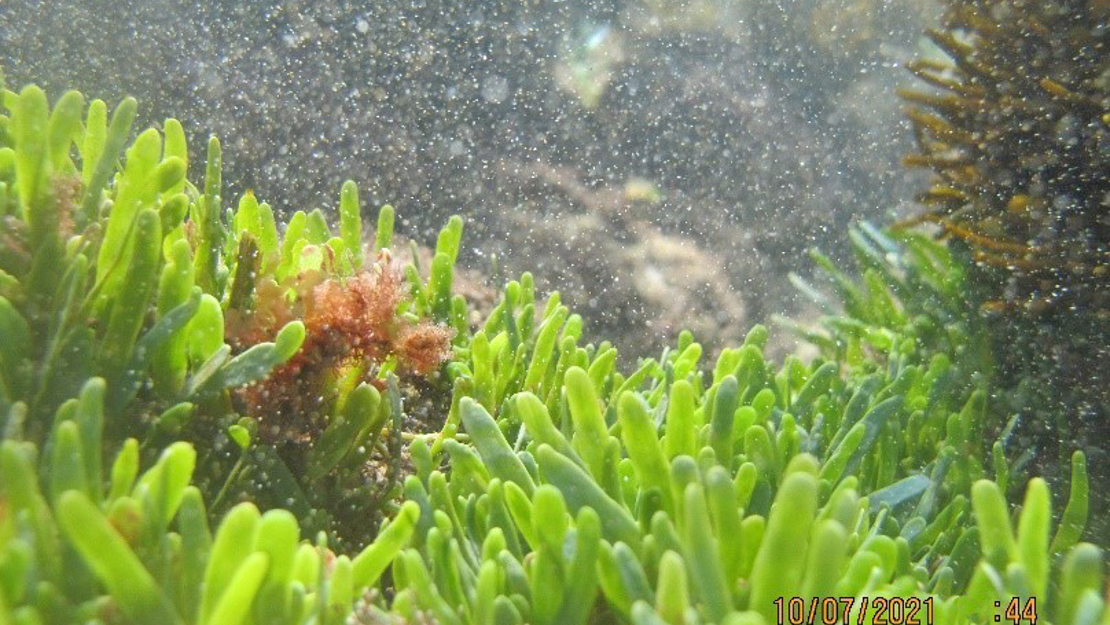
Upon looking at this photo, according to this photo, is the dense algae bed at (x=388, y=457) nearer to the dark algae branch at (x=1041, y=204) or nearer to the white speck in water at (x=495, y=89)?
the dark algae branch at (x=1041, y=204)

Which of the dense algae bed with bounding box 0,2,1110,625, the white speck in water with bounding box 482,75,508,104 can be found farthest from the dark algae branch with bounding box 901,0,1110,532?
the white speck in water with bounding box 482,75,508,104

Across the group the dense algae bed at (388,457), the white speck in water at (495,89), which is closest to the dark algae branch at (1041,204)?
the dense algae bed at (388,457)

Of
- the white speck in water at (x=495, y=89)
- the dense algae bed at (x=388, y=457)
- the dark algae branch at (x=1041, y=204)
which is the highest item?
the white speck in water at (x=495, y=89)

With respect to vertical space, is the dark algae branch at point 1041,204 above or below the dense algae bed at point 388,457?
above

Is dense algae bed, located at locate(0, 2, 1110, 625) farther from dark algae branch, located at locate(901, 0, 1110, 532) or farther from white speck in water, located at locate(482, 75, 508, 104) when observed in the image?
white speck in water, located at locate(482, 75, 508, 104)

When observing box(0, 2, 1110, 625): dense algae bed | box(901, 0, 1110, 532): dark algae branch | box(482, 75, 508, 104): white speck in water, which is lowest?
box(0, 2, 1110, 625): dense algae bed

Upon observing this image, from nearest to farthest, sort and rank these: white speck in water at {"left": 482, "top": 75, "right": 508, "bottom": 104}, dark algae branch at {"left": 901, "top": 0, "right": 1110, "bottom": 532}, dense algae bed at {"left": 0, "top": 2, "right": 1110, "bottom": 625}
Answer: dense algae bed at {"left": 0, "top": 2, "right": 1110, "bottom": 625}, dark algae branch at {"left": 901, "top": 0, "right": 1110, "bottom": 532}, white speck in water at {"left": 482, "top": 75, "right": 508, "bottom": 104}

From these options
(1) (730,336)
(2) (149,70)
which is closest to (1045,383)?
(1) (730,336)

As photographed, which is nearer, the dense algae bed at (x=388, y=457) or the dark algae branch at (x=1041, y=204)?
the dense algae bed at (x=388, y=457)

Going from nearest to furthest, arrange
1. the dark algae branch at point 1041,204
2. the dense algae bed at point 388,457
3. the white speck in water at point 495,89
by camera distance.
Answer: the dense algae bed at point 388,457
the dark algae branch at point 1041,204
the white speck in water at point 495,89

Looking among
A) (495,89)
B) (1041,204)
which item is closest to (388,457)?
(1041,204)
